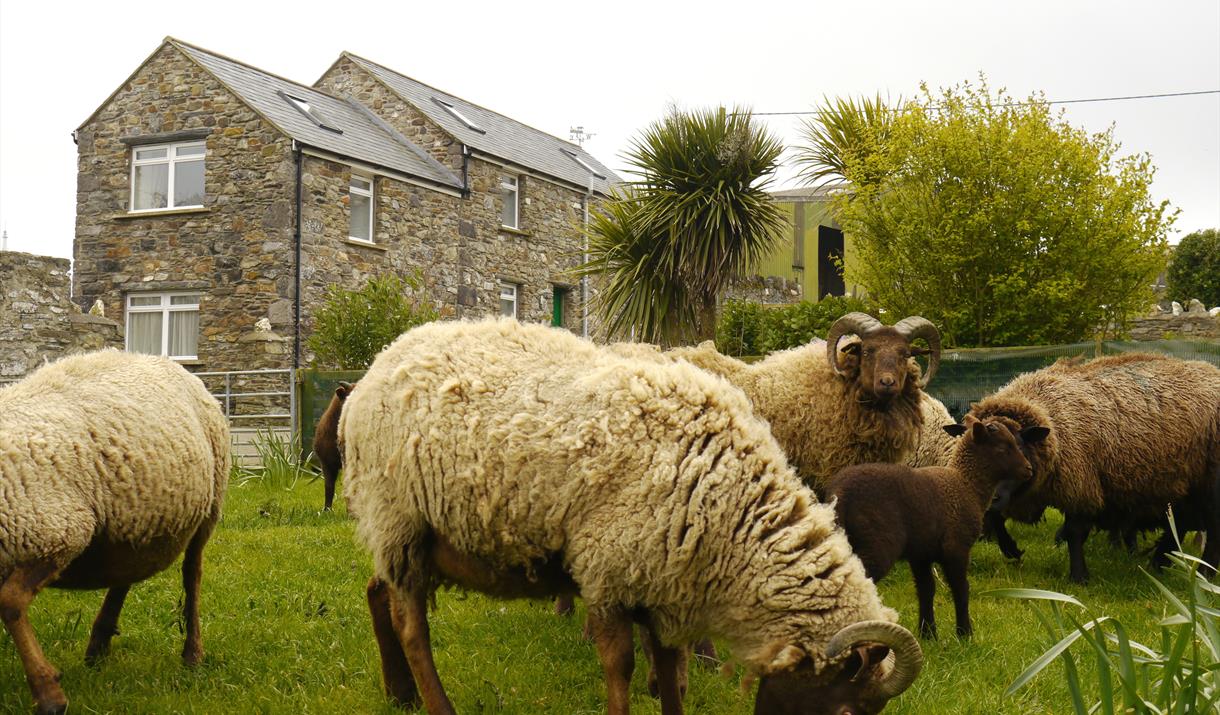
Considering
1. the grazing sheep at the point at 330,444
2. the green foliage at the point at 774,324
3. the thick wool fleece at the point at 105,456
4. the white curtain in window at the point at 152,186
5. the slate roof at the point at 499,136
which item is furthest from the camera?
the slate roof at the point at 499,136

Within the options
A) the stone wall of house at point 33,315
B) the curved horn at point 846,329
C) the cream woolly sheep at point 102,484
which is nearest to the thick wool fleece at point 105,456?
the cream woolly sheep at point 102,484

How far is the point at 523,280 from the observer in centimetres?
2516

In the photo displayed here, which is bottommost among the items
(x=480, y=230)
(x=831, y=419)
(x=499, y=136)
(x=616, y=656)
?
(x=616, y=656)

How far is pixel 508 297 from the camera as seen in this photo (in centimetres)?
2505

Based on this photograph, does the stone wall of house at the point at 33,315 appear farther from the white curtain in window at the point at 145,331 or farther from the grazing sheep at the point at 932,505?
the grazing sheep at the point at 932,505

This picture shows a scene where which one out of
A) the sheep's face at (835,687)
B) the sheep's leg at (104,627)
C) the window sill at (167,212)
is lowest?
the sheep's leg at (104,627)

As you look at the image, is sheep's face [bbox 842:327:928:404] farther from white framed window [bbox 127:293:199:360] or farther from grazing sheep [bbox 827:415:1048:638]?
white framed window [bbox 127:293:199:360]

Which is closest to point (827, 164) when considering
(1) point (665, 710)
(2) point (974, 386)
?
(2) point (974, 386)

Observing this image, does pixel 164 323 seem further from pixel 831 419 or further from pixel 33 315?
pixel 831 419

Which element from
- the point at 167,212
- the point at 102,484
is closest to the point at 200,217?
the point at 167,212

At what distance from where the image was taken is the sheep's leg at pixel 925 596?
6008mm

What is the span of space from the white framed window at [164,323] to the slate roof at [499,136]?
23.5 feet

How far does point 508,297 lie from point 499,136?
16.5ft

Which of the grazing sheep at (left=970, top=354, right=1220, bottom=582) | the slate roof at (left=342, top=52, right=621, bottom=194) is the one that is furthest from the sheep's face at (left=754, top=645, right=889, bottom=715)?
the slate roof at (left=342, top=52, right=621, bottom=194)
